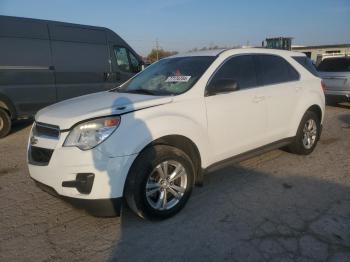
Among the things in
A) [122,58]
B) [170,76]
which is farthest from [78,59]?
[170,76]

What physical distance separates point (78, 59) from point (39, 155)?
5866 mm

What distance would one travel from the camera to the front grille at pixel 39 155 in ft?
11.3

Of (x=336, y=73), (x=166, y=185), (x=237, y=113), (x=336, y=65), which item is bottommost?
(x=166, y=185)

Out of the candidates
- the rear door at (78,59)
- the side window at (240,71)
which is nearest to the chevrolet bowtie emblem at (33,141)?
the side window at (240,71)

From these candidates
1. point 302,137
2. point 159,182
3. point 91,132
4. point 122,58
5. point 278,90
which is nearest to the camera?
point 91,132

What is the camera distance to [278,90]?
496cm

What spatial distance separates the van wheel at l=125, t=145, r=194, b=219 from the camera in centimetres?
337

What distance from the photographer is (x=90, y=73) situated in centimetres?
920

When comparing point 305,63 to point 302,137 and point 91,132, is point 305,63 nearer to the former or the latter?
point 302,137

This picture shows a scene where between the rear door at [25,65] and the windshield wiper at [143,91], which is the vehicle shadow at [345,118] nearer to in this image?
the windshield wiper at [143,91]

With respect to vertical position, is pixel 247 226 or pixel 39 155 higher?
pixel 39 155

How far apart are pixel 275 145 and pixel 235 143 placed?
3.28ft

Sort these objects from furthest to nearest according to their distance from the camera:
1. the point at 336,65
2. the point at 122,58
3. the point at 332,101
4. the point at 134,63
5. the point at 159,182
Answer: the point at 332,101
the point at 336,65
the point at 134,63
the point at 122,58
the point at 159,182

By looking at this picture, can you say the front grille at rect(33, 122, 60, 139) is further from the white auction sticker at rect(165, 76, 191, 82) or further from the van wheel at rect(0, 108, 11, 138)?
the van wheel at rect(0, 108, 11, 138)
